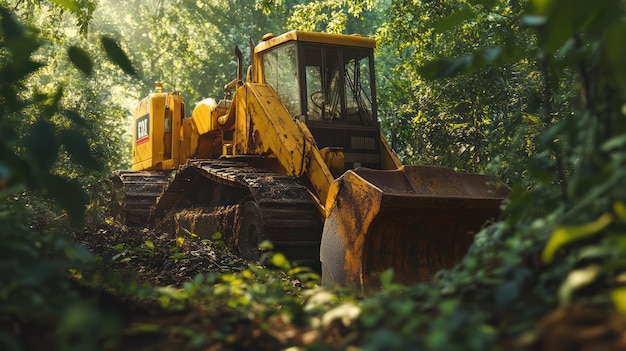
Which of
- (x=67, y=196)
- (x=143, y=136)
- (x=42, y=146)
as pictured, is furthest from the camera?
(x=143, y=136)

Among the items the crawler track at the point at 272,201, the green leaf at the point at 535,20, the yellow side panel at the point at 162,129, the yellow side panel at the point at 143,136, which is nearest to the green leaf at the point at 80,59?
the green leaf at the point at 535,20

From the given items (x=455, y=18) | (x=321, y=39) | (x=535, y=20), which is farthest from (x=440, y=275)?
(x=321, y=39)

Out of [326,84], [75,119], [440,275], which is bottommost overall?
[440,275]

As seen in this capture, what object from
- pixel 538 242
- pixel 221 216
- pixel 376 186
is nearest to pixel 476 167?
pixel 221 216

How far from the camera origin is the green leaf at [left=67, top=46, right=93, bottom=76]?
348 centimetres

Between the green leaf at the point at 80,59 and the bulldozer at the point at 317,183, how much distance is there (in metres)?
3.73

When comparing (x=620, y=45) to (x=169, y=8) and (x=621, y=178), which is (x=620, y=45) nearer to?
(x=621, y=178)

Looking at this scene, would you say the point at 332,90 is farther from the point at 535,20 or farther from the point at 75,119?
the point at 535,20

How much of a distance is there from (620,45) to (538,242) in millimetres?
1021

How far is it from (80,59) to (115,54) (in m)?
0.16

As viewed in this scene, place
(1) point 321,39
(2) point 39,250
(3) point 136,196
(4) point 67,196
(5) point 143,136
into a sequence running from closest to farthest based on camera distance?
1. (4) point 67,196
2. (2) point 39,250
3. (1) point 321,39
4. (3) point 136,196
5. (5) point 143,136

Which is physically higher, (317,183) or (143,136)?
(143,136)

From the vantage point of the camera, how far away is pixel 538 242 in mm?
2906

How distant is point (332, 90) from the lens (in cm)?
988
